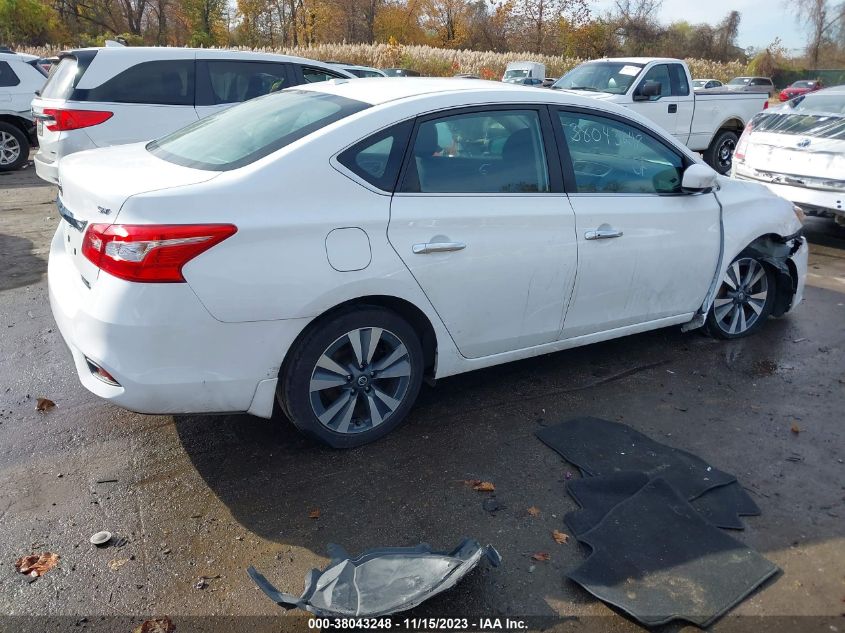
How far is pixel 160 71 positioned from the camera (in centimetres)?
807

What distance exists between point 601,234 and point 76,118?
252 inches

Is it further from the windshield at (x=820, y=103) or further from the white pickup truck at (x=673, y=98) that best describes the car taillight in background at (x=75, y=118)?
the windshield at (x=820, y=103)

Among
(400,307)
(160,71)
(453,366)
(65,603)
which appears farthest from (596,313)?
(160,71)

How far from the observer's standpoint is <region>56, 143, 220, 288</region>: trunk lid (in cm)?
301

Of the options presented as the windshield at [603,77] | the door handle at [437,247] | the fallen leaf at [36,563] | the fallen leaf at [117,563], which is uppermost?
the windshield at [603,77]

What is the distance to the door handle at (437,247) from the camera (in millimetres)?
3416

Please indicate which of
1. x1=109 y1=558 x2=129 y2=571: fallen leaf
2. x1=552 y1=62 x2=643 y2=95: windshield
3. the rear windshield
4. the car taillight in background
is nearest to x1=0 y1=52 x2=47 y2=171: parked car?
the car taillight in background

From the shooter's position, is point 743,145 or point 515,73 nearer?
point 743,145

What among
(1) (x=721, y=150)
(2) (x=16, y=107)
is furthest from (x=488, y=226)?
(1) (x=721, y=150)

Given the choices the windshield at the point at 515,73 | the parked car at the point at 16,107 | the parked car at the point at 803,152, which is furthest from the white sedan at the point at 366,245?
the windshield at the point at 515,73

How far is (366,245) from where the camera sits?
3.27 meters

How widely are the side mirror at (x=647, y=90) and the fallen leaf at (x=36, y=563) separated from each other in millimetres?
10821

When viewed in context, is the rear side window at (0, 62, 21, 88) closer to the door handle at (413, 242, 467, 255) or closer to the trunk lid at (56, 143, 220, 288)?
the trunk lid at (56, 143, 220, 288)

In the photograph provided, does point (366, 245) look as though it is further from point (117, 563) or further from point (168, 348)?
point (117, 563)
